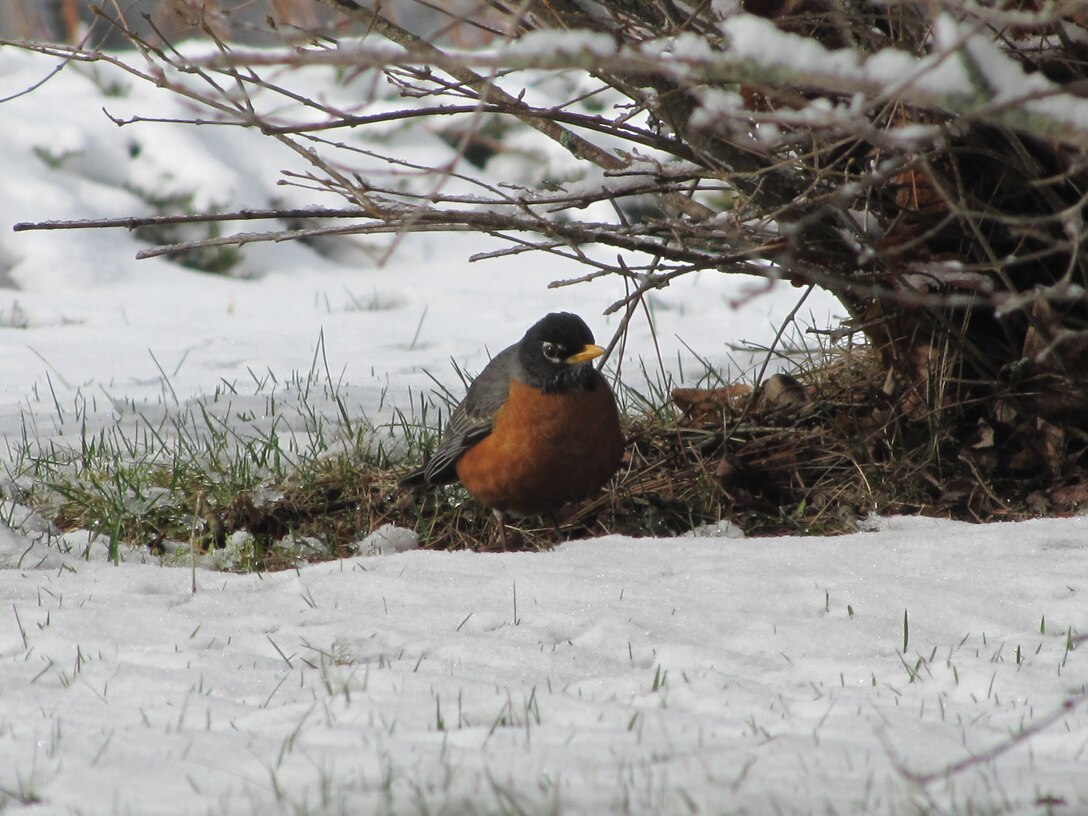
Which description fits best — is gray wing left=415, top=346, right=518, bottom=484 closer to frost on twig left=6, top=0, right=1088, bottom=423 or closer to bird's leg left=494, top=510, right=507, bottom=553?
bird's leg left=494, top=510, right=507, bottom=553

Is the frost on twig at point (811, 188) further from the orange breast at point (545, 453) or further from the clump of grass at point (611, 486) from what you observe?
the orange breast at point (545, 453)

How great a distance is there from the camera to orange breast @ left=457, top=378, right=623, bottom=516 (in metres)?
4.36

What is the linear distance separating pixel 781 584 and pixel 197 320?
5650 millimetres

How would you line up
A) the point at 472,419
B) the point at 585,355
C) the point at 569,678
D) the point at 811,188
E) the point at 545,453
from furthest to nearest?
1. the point at 472,419
2. the point at 585,355
3. the point at 545,453
4. the point at 811,188
5. the point at 569,678

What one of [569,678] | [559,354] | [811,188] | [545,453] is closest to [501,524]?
[545,453]

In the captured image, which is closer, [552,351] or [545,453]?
[545,453]

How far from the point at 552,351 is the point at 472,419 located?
0.36 metres

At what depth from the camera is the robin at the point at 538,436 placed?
4371 mm

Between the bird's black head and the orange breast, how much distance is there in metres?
0.05

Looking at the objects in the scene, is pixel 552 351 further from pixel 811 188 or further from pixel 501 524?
pixel 811 188

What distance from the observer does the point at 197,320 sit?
8.27 m

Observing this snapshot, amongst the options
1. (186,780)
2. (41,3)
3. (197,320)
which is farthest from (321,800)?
(41,3)

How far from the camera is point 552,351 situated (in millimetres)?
4605

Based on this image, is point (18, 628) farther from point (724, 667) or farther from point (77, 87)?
point (77, 87)
